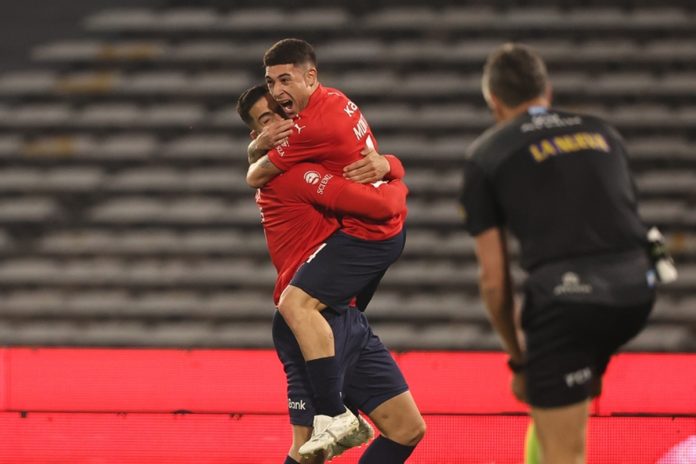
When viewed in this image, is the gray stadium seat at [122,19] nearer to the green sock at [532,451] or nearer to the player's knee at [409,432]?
the player's knee at [409,432]

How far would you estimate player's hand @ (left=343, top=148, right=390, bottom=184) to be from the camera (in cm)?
330

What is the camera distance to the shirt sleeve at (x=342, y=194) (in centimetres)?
328

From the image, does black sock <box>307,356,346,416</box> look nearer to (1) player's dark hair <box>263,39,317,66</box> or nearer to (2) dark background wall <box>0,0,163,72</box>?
(1) player's dark hair <box>263,39,317,66</box>

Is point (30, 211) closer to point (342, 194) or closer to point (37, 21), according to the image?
point (37, 21)

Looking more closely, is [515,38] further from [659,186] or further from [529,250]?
[529,250]

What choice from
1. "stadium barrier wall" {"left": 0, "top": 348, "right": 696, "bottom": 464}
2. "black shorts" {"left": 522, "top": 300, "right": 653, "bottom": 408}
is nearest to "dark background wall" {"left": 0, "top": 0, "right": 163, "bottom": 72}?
"stadium barrier wall" {"left": 0, "top": 348, "right": 696, "bottom": 464}

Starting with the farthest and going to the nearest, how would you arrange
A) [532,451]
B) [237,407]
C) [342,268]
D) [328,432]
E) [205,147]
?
[205,147] < [237,407] < [342,268] < [328,432] < [532,451]

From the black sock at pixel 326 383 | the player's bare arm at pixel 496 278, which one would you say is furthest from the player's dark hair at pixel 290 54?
the player's bare arm at pixel 496 278

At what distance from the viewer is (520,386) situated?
254cm

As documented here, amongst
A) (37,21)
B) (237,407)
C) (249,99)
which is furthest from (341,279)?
(37,21)

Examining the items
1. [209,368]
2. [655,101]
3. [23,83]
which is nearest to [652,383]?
[209,368]

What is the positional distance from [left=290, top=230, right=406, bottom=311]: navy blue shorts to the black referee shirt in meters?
0.88

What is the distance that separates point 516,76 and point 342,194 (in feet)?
2.94

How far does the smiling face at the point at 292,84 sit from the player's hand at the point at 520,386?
1.17 m
